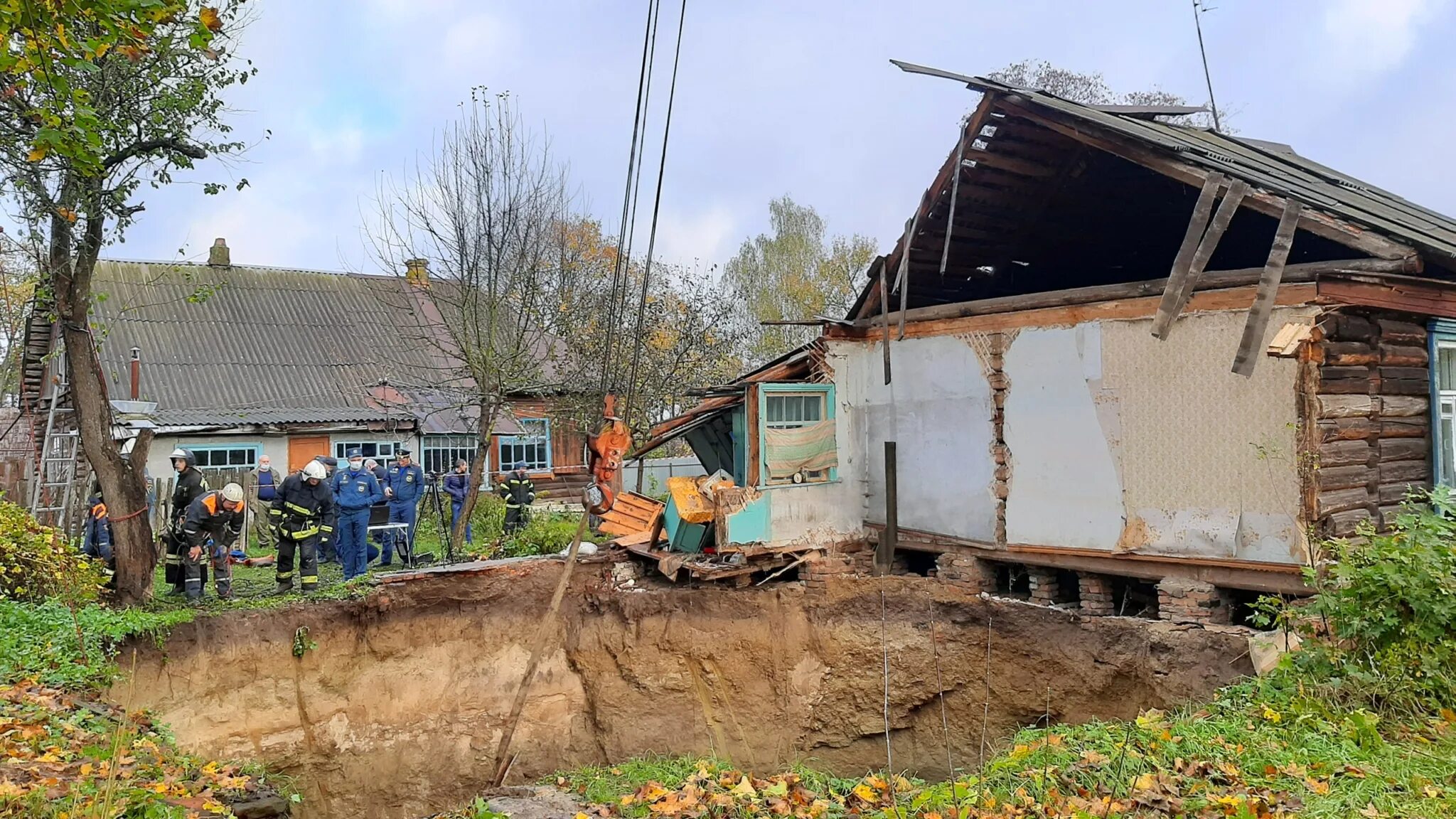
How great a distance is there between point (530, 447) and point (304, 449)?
496 cm

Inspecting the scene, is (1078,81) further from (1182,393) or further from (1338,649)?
(1338,649)

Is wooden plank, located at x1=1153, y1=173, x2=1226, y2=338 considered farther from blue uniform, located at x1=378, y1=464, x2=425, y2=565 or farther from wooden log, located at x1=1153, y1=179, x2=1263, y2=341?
blue uniform, located at x1=378, y1=464, x2=425, y2=565

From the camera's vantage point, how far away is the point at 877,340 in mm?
11156

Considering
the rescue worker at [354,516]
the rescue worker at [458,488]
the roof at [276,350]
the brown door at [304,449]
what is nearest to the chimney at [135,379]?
the roof at [276,350]

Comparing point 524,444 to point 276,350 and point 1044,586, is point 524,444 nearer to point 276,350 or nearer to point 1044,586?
point 276,350

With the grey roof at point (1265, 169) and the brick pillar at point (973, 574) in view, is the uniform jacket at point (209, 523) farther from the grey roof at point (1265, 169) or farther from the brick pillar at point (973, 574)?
the grey roof at point (1265, 169)

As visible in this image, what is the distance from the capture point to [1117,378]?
871cm

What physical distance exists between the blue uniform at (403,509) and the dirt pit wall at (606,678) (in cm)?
271

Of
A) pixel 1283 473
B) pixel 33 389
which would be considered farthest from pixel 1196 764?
pixel 33 389

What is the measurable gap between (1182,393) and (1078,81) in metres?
20.3

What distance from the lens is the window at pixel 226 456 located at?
55.1 feet

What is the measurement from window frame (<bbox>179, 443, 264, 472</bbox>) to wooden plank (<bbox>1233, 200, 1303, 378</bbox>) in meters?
16.1

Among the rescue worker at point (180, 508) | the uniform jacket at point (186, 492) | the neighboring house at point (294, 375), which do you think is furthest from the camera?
the neighboring house at point (294, 375)

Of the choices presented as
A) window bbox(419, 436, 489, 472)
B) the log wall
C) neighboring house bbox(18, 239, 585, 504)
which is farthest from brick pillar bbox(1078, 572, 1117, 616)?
window bbox(419, 436, 489, 472)
